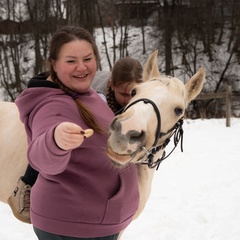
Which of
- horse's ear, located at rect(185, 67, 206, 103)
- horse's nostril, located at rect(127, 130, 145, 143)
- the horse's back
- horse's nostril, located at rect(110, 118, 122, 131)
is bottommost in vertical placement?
the horse's back

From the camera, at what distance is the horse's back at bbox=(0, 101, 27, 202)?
2141 millimetres

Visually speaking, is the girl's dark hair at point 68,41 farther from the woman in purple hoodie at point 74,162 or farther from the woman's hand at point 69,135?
the woman's hand at point 69,135

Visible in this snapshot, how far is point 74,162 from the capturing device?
1.20 meters

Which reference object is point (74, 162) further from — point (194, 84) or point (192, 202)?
point (192, 202)

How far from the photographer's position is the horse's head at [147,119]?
111cm

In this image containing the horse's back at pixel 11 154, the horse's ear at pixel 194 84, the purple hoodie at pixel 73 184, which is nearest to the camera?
the purple hoodie at pixel 73 184

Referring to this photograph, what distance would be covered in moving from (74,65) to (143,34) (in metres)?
18.2

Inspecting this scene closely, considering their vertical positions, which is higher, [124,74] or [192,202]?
[124,74]

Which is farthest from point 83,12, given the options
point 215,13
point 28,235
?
point 28,235

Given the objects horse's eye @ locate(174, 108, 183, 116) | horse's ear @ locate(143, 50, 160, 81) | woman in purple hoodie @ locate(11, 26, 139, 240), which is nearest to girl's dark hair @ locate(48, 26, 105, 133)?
woman in purple hoodie @ locate(11, 26, 139, 240)

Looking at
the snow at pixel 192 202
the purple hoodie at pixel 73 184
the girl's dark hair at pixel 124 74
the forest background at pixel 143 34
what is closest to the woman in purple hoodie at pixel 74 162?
the purple hoodie at pixel 73 184

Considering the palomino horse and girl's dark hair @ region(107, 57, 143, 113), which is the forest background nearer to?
girl's dark hair @ region(107, 57, 143, 113)

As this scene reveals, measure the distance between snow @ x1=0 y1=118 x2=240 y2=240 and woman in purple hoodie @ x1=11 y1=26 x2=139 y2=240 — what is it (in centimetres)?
238

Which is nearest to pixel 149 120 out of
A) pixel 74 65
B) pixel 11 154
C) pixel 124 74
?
pixel 74 65
